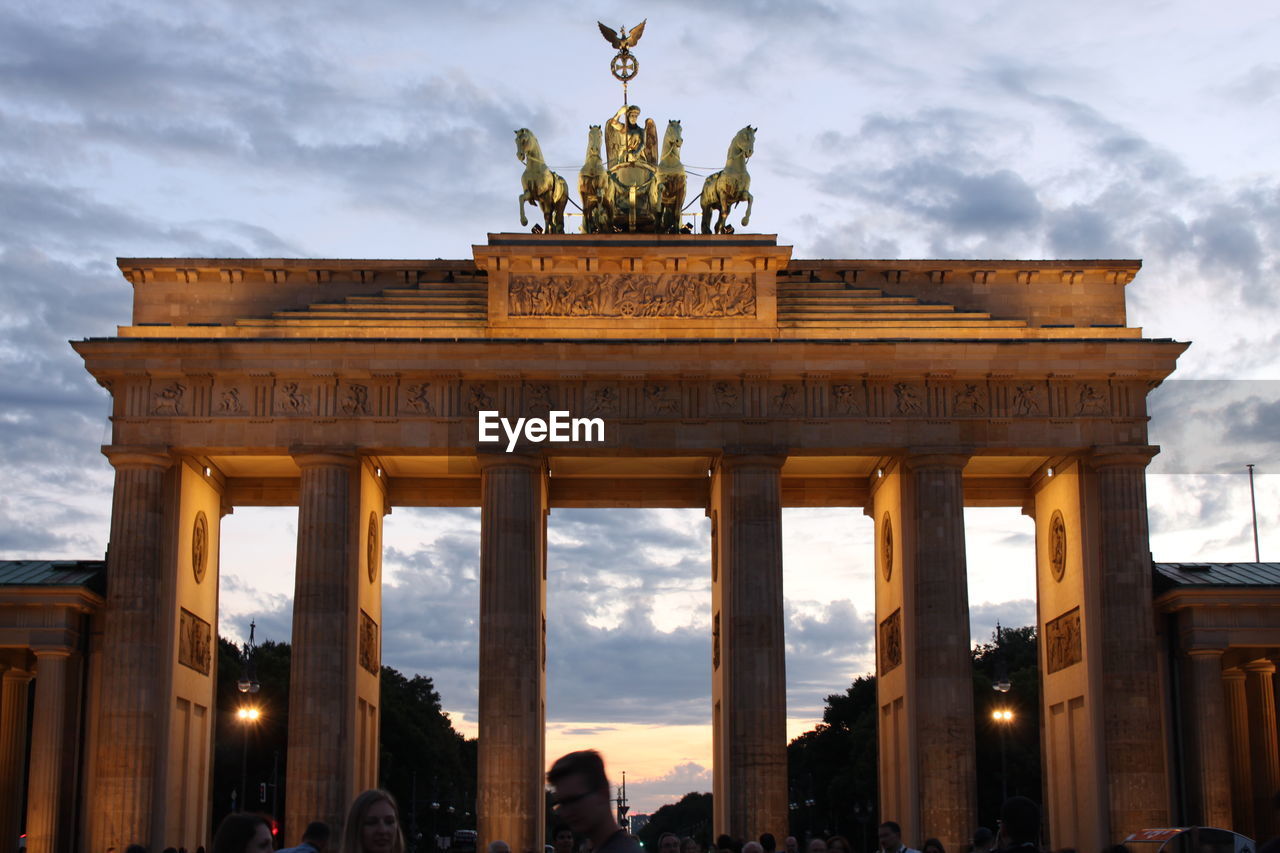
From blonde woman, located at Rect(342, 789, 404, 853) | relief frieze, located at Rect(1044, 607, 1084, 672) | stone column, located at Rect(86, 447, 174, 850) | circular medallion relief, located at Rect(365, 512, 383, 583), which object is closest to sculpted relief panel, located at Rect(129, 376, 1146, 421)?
stone column, located at Rect(86, 447, 174, 850)

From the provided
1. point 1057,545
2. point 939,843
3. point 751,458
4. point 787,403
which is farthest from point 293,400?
point 939,843

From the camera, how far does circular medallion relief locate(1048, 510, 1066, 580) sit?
57.6m

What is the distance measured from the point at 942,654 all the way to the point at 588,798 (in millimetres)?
46198

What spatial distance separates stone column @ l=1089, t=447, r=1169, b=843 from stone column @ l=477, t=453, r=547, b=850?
17.0 m

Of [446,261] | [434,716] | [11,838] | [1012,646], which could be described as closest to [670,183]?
[446,261]

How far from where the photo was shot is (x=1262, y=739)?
5766cm

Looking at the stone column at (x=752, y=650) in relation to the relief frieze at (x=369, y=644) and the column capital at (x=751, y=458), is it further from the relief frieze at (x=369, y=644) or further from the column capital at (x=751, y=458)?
the relief frieze at (x=369, y=644)

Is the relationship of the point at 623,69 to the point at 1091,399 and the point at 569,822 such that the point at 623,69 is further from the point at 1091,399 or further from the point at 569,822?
the point at 569,822

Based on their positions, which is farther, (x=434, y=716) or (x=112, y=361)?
(x=434, y=716)

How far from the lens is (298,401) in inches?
2140

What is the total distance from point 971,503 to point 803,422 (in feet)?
32.6

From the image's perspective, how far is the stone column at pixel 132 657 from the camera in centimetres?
5084

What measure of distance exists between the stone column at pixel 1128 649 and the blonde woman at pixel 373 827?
149ft

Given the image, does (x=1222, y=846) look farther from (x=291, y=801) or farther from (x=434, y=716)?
(x=434, y=716)
